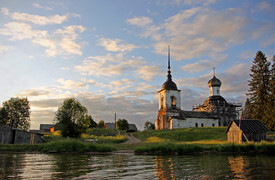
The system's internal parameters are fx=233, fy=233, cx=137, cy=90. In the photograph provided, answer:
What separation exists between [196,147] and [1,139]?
26940 mm

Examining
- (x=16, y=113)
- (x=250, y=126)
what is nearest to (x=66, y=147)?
(x=250, y=126)

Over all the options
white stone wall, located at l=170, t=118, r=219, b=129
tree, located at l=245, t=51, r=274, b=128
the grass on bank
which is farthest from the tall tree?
the grass on bank

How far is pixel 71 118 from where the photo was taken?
44.7m

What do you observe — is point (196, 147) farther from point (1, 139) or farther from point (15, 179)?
point (1, 139)

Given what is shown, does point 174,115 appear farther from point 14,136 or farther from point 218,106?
point 14,136

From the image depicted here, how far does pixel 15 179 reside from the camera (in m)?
10.0

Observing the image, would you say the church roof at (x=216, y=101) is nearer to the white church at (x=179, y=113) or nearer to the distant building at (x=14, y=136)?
the white church at (x=179, y=113)

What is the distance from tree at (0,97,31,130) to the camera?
55.8 meters

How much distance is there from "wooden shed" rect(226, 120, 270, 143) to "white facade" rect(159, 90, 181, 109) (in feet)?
106

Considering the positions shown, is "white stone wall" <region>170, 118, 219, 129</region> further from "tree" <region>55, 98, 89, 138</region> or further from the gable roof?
the gable roof

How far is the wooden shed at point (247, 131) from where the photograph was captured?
2888cm

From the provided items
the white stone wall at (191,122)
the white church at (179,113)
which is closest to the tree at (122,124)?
the white church at (179,113)

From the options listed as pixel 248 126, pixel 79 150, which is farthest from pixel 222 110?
pixel 79 150

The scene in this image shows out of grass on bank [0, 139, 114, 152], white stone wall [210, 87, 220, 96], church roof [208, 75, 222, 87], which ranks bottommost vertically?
grass on bank [0, 139, 114, 152]
